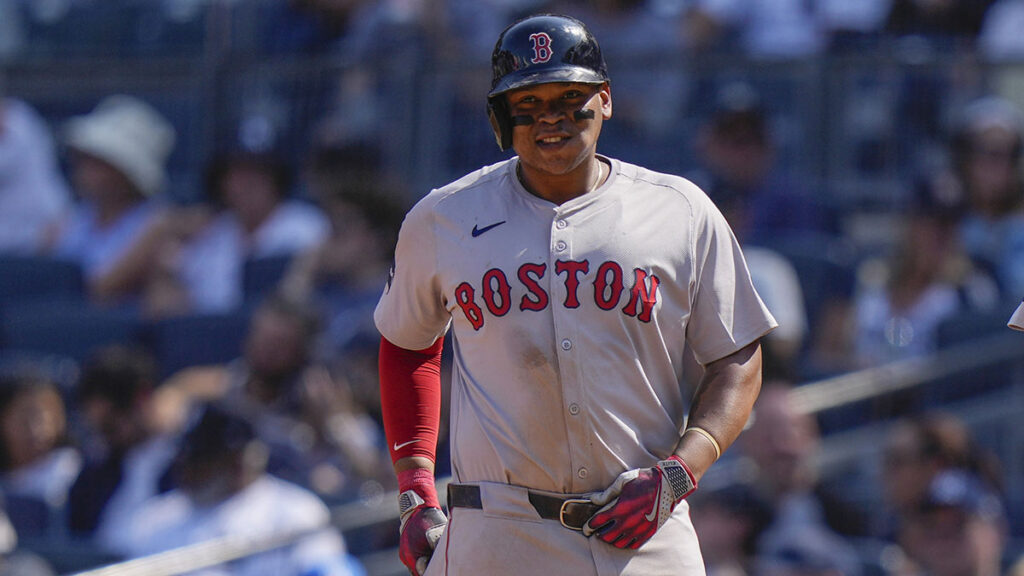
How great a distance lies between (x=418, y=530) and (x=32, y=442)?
4.92 meters

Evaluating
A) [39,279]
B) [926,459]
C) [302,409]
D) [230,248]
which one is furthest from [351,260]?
[926,459]

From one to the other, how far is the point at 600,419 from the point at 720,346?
30 centimetres

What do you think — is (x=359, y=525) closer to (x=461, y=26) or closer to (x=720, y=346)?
(x=720, y=346)

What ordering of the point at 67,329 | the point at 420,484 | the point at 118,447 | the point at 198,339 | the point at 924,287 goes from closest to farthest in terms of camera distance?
the point at 420,484, the point at 118,447, the point at 924,287, the point at 198,339, the point at 67,329

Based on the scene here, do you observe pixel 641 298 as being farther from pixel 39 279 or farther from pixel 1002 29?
pixel 39 279

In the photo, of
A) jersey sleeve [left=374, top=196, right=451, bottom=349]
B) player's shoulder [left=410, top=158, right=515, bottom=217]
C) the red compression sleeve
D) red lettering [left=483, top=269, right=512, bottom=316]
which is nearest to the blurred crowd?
the red compression sleeve

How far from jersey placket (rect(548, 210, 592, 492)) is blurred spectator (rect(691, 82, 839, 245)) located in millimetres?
5032

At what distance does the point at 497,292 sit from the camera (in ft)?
10.2

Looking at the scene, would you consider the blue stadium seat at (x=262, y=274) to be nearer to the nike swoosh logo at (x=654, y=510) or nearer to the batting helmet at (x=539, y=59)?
the batting helmet at (x=539, y=59)

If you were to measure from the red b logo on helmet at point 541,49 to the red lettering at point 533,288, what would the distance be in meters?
0.41

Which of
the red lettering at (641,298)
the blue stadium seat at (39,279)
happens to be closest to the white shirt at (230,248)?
the blue stadium seat at (39,279)

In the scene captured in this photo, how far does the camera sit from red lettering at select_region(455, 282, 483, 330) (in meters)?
3.15

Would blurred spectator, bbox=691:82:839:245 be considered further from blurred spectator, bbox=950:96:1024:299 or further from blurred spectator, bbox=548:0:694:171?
blurred spectator, bbox=950:96:1024:299

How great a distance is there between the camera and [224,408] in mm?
6520
